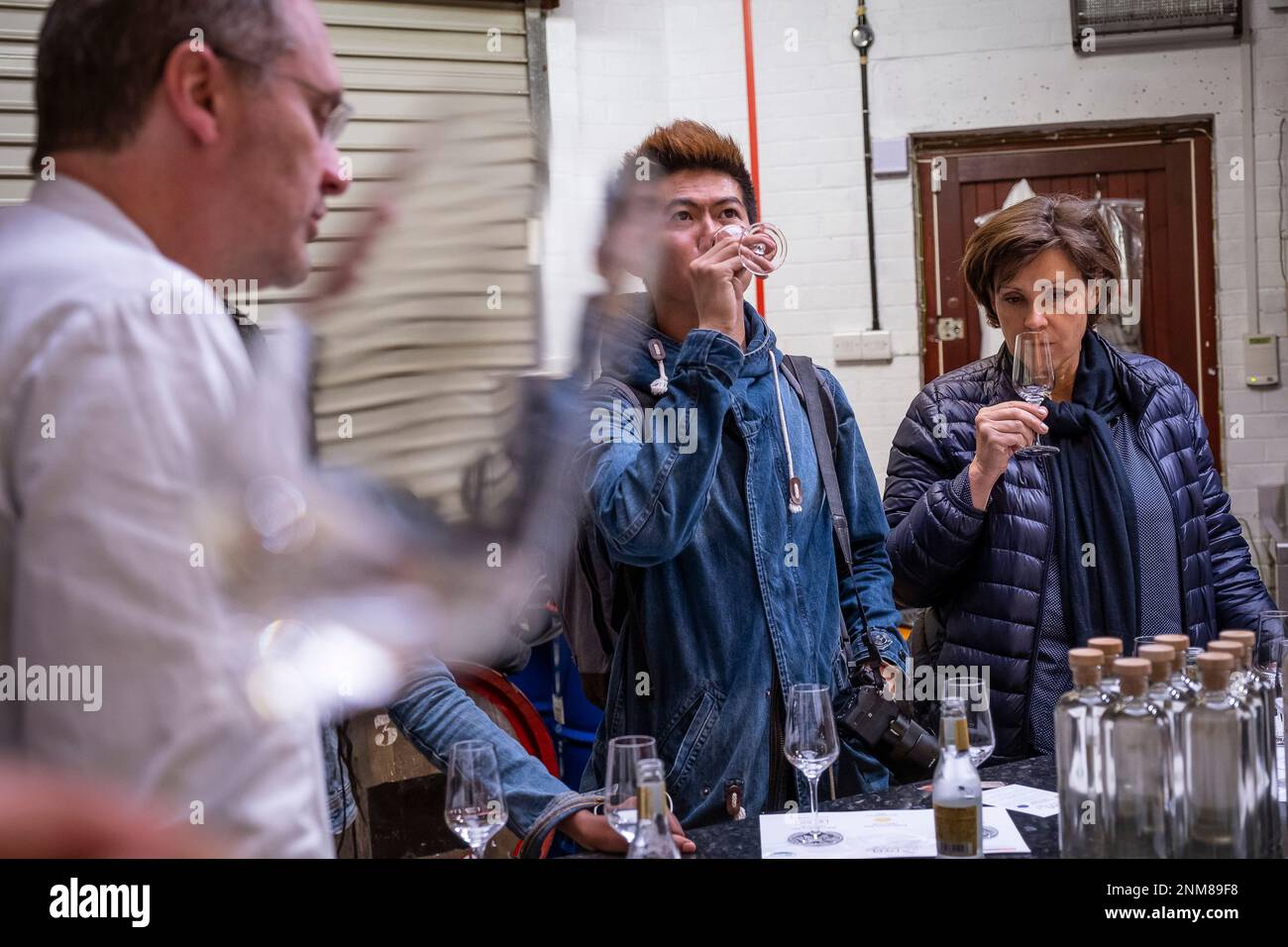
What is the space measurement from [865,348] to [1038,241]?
1353 millimetres

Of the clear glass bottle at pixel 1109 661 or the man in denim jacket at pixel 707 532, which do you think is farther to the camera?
the man in denim jacket at pixel 707 532

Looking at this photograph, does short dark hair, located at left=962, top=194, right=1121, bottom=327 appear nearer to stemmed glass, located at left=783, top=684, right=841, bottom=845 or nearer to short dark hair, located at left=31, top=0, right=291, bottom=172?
stemmed glass, located at left=783, top=684, right=841, bottom=845

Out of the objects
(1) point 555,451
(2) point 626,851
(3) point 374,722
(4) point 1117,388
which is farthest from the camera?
(3) point 374,722

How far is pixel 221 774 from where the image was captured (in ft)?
4.52

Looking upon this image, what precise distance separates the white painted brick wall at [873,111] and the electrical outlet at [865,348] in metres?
0.03

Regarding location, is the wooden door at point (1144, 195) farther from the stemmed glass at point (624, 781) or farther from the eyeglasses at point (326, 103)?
the stemmed glass at point (624, 781)

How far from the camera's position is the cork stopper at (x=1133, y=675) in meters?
1.30

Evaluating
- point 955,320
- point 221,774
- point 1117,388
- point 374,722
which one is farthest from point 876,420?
point 221,774

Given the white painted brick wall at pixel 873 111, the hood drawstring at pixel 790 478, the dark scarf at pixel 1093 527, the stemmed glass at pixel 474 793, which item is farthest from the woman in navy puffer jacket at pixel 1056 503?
the stemmed glass at pixel 474 793

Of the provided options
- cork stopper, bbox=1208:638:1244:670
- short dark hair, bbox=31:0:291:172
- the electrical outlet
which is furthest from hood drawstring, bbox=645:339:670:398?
the electrical outlet

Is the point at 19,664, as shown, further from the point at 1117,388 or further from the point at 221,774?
the point at 1117,388

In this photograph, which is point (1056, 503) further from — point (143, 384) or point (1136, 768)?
point (143, 384)

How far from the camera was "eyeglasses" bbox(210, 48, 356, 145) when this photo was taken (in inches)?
56.8

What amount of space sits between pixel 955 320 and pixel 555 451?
6.07 ft
